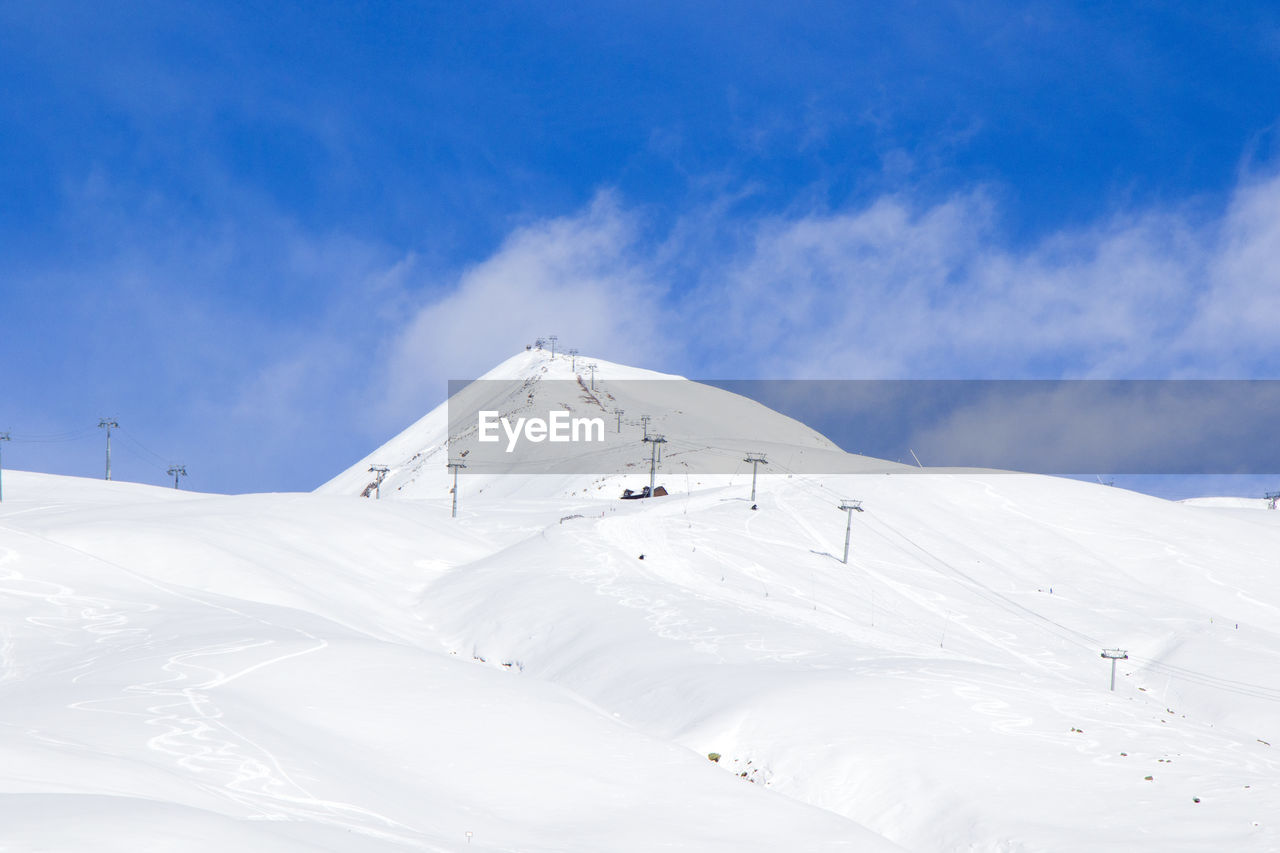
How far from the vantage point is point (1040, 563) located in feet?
184

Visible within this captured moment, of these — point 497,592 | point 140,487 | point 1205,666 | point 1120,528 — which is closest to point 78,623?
point 497,592

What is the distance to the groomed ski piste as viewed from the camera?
14406 mm

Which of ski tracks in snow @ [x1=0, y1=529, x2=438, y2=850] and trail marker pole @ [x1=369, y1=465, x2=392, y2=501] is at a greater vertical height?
ski tracks in snow @ [x1=0, y1=529, x2=438, y2=850]

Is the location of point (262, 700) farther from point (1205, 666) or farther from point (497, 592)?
point (1205, 666)

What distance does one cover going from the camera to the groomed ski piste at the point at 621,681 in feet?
47.3

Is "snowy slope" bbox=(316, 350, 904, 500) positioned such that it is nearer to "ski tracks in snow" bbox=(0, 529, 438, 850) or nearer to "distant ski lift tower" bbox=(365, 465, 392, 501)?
"distant ski lift tower" bbox=(365, 465, 392, 501)

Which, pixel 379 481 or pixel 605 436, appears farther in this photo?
pixel 605 436

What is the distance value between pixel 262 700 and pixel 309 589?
21.8 meters

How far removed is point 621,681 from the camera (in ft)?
93.2

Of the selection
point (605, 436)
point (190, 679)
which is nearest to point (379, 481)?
point (605, 436)

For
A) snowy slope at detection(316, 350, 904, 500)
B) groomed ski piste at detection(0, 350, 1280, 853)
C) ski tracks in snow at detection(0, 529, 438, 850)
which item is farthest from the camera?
snowy slope at detection(316, 350, 904, 500)

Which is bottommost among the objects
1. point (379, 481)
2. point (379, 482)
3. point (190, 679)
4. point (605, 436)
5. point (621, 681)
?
point (379, 482)

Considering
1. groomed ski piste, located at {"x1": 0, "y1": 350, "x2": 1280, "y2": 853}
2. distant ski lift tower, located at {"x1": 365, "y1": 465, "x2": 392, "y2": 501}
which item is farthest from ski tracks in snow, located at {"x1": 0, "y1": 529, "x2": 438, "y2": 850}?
distant ski lift tower, located at {"x1": 365, "y1": 465, "x2": 392, "y2": 501}

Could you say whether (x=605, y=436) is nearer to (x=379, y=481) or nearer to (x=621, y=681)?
(x=379, y=481)
